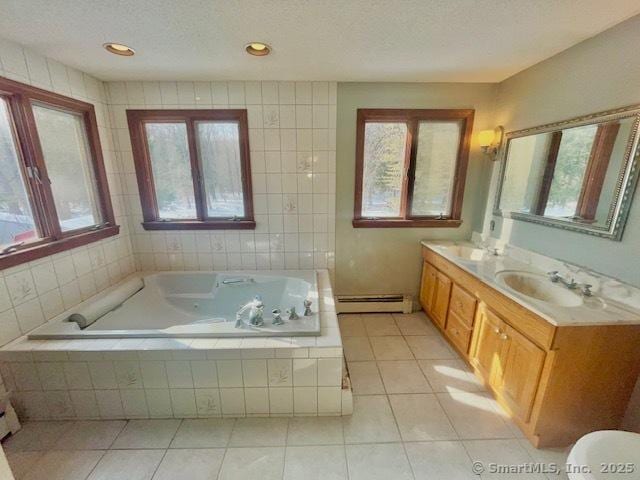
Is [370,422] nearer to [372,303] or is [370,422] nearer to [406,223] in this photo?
[372,303]

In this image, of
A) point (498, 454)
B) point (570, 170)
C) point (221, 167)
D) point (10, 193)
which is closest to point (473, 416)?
point (498, 454)

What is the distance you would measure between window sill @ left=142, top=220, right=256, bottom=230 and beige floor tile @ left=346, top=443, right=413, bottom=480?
1.84m

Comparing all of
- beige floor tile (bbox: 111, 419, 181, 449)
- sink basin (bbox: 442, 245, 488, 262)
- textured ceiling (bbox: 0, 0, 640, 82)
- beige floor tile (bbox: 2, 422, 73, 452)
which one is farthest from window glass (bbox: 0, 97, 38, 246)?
sink basin (bbox: 442, 245, 488, 262)

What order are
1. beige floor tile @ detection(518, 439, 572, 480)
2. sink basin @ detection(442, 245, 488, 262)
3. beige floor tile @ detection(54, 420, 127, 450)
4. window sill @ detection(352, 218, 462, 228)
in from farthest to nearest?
1. window sill @ detection(352, 218, 462, 228)
2. sink basin @ detection(442, 245, 488, 262)
3. beige floor tile @ detection(54, 420, 127, 450)
4. beige floor tile @ detection(518, 439, 572, 480)

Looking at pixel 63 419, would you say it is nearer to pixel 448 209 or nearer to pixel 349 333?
pixel 349 333

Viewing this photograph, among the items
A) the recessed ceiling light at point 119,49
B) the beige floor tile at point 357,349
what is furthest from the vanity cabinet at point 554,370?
the recessed ceiling light at point 119,49

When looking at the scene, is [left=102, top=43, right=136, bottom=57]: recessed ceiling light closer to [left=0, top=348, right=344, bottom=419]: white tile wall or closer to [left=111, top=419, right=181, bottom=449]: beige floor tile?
[left=0, top=348, right=344, bottom=419]: white tile wall

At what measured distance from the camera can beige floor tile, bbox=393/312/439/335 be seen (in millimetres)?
2412

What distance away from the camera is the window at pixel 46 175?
1.54 meters

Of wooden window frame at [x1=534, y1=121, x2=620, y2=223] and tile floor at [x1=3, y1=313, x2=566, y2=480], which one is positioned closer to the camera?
tile floor at [x1=3, y1=313, x2=566, y2=480]

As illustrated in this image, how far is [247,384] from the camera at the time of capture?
60.5 inches

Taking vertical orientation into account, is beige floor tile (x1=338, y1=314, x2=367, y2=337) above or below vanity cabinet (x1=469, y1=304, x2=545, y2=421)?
below

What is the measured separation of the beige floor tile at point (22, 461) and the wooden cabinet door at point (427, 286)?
2789 mm

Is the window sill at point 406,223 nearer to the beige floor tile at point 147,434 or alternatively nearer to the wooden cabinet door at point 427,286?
the wooden cabinet door at point 427,286
